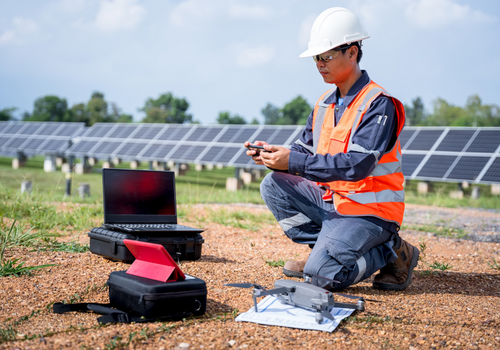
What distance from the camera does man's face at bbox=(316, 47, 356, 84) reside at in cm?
257

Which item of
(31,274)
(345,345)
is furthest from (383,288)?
(31,274)

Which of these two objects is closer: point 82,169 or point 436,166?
point 436,166

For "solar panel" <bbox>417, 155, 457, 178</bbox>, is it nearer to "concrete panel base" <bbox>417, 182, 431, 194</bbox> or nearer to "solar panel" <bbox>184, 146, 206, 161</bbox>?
"concrete panel base" <bbox>417, 182, 431, 194</bbox>

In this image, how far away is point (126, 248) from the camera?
8.76 feet

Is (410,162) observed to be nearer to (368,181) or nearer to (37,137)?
(368,181)

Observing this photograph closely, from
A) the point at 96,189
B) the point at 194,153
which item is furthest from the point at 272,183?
the point at 194,153

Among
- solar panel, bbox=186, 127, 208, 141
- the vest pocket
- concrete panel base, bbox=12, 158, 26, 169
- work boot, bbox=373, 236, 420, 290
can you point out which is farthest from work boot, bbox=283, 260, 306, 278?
concrete panel base, bbox=12, 158, 26, 169

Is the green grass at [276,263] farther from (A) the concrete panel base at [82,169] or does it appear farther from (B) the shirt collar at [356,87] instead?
(A) the concrete panel base at [82,169]

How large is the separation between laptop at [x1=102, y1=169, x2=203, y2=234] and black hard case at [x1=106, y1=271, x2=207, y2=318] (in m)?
0.89

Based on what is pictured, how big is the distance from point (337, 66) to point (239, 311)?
1514 mm

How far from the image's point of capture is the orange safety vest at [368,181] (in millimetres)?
2422

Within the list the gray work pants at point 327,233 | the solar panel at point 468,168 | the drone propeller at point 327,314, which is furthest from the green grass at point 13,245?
the solar panel at point 468,168

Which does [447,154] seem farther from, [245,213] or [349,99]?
[349,99]

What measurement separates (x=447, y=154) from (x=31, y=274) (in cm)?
1205
